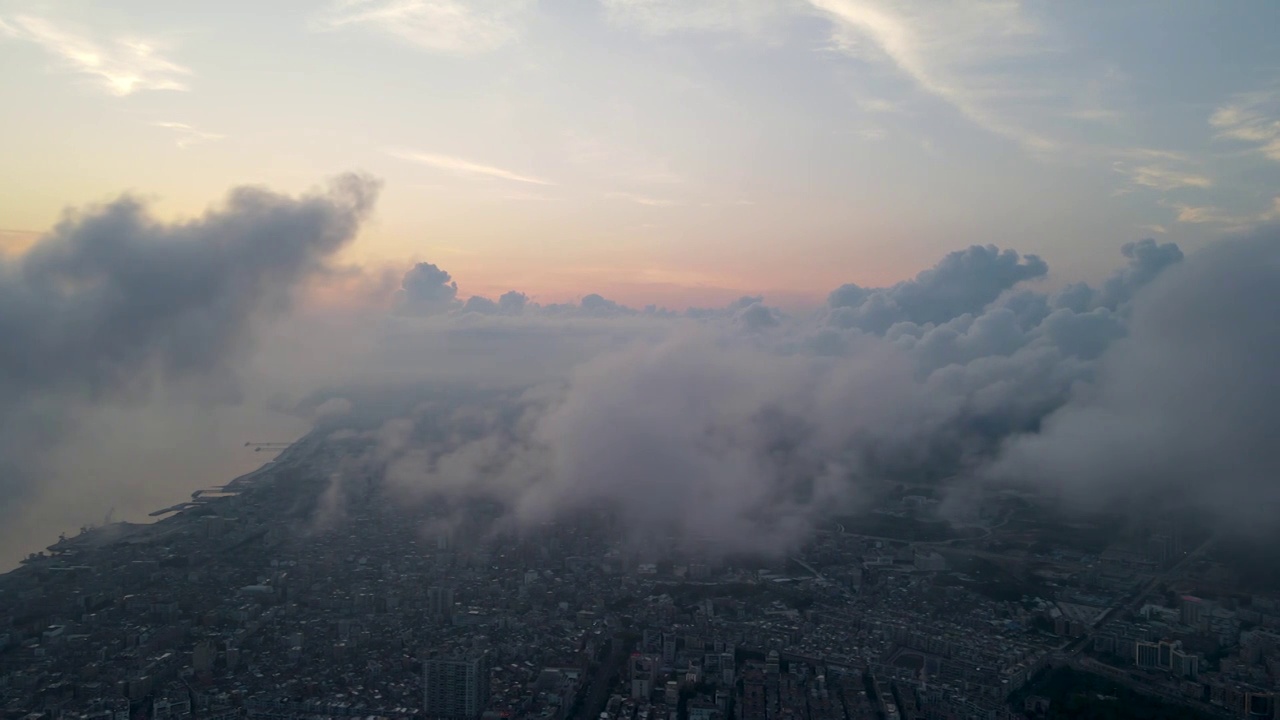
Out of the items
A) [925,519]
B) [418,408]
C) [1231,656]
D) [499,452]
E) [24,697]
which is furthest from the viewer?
[418,408]

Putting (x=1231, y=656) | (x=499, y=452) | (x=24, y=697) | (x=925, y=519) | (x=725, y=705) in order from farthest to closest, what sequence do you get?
(x=499, y=452) → (x=925, y=519) → (x=1231, y=656) → (x=725, y=705) → (x=24, y=697)

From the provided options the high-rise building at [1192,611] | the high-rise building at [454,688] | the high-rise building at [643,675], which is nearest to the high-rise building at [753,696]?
the high-rise building at [643,675]

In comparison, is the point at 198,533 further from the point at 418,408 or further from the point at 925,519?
the point at 925,519

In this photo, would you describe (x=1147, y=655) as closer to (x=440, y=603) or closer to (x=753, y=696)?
(x=753, y=696)

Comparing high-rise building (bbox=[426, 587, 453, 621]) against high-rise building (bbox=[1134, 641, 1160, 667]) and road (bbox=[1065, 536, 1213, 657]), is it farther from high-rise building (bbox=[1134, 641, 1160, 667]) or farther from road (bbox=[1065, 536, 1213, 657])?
high-rise building (bbox=[1134, 641, 1160, 667])

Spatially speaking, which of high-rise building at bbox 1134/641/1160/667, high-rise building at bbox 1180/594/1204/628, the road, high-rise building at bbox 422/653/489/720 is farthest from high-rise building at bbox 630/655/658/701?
high-rise building at bbox 1180/594/1204/628

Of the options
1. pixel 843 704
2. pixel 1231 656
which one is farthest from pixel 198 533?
pixel 1231 656
